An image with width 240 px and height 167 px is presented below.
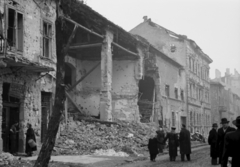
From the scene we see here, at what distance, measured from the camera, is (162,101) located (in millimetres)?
32031

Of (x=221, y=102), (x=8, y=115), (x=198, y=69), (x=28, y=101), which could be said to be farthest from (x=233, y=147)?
(x=221, y=102)

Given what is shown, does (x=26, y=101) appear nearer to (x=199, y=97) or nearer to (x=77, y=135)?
(x=77, y=135)

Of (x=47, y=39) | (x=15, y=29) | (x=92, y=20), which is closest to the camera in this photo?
(x=15, y=29)

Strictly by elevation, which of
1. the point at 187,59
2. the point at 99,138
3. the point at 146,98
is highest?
the point at 187,59

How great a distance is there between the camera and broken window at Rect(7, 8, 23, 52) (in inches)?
573

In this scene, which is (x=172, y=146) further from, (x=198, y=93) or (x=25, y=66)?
(x=198, y=93)

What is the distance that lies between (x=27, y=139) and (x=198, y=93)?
34.9 metres

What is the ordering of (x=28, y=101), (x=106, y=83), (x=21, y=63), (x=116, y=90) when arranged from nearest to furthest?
(x=21, y=63) < (x=28, y=101) < (x=106, y=83) < (x=116, y=90)

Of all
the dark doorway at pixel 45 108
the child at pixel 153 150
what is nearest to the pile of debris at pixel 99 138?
the dark doorway at pixel 45 108

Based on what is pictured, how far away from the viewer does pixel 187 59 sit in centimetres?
4056

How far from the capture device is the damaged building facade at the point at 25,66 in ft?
45.3

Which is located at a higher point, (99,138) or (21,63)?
(21,63)

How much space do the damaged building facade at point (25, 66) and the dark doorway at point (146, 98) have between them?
42.9 ft

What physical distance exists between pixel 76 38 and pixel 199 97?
27.1 m
